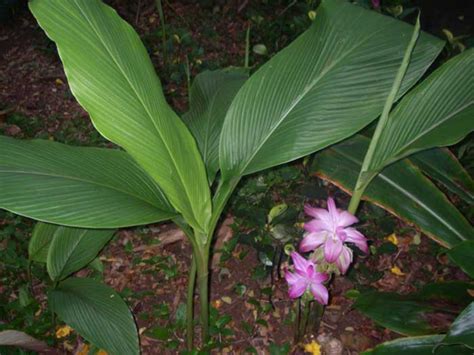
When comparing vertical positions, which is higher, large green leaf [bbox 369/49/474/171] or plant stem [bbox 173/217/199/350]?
large green leaf [bbox 369/49/474/171]

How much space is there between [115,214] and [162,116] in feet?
0.69

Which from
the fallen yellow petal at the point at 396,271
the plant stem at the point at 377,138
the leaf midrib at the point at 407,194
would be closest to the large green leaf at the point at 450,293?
the leaf midrib at the point at 407,194

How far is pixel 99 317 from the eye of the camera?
3.82ft

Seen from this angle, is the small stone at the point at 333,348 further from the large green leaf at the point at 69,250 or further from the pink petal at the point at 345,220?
the large green leaf at the point at 69,250

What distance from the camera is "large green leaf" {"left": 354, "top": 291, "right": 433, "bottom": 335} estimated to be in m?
1.03

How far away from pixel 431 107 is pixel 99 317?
954 millimetres

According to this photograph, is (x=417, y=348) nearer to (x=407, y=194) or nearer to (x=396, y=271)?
(x=407, y=194)

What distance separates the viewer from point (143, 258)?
5.27 feet

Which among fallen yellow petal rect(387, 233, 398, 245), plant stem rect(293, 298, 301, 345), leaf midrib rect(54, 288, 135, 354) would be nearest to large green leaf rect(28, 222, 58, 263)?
leaf midrib rect(54, 288, 135, 354)

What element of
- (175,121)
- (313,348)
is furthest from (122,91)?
(313,348)

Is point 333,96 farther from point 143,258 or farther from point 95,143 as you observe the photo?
point 95,143

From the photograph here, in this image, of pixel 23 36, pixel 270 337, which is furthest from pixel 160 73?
pixel 270 337

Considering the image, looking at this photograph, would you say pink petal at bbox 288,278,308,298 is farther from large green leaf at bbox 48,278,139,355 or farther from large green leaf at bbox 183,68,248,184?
large green leaf at bbox 48,278,139,355

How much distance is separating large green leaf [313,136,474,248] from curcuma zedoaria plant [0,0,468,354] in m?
0.26
